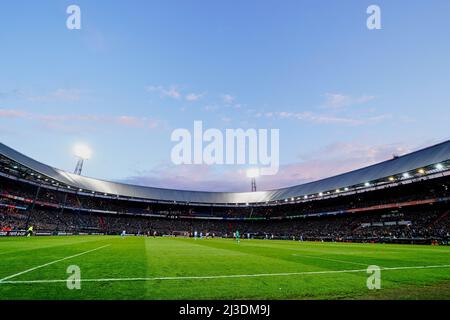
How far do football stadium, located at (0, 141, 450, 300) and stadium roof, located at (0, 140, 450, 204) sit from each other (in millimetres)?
345

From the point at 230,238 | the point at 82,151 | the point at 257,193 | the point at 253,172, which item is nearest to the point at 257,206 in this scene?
the point at 257,193

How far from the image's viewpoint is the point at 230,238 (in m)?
62.6

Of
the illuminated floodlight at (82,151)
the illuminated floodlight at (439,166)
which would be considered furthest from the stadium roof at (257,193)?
the illuminated floodlight at (82,151)

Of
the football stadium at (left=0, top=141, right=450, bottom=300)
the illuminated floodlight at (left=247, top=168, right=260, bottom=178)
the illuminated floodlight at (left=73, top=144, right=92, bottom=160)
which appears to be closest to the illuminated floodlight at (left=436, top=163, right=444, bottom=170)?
the football stadium at (left=0, top=141, right=450, bottom=300)

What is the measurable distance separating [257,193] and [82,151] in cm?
5467

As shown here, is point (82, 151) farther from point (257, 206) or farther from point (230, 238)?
point (257, 206)

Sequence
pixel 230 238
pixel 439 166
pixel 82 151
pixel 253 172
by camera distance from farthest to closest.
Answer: pixel 253 172
pixel 82 151
pixel 230 238
pixel 439 166

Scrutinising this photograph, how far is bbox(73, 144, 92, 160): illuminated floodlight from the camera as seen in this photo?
67.1 metres

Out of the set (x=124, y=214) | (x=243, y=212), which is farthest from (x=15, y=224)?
(x=243, y=212)

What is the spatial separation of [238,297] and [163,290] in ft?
4.98

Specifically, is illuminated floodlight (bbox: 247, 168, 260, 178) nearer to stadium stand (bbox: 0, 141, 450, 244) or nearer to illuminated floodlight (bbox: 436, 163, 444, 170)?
stadium stand (bbox: 0, 141, 450, 244)

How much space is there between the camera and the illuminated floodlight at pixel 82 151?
220 feet

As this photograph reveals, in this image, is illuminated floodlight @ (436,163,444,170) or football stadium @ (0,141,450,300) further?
illuminated floodlight @ (436,163,444,170)

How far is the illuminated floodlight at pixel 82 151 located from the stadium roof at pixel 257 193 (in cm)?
625
